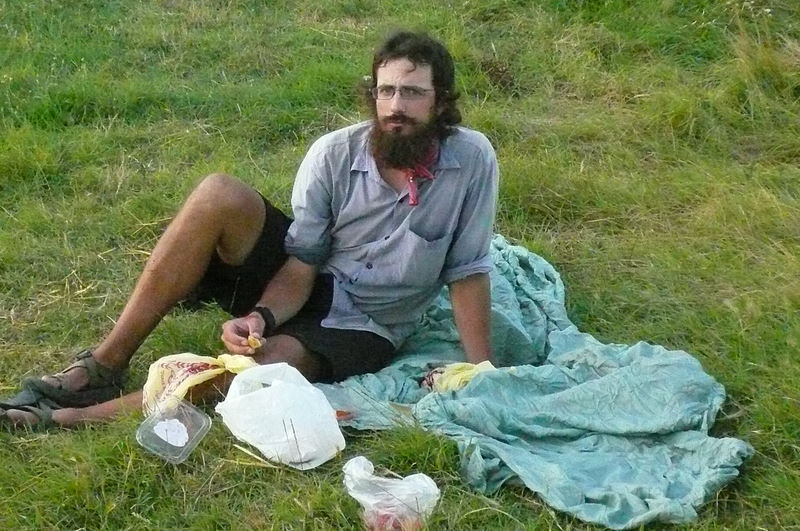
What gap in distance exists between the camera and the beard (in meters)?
3.47

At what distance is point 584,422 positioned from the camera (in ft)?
10.4

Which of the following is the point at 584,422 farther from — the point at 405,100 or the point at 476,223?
the point at 405,100

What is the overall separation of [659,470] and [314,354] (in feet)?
3.84

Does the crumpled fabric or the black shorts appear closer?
the crumpled fabric

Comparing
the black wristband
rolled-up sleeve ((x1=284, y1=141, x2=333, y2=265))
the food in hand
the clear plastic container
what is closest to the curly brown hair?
rolled-up sleeve ((x1=284, y1=141, x2=333, y2=265))

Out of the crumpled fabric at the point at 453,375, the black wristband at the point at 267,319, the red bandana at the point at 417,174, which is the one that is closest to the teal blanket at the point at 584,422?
the crumpled fabric at the point at 453,375

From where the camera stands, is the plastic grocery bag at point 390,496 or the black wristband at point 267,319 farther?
the black wristband at point 267,319

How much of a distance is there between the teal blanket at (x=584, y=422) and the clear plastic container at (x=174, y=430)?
0.44m

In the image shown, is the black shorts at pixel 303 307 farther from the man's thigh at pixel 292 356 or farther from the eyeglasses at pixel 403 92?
the eyeglasses at pixel 403 92

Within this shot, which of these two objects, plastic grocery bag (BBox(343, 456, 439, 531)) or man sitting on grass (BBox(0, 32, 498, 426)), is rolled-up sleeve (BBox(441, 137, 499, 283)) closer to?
man sitting on grass (BBox(0, 32, 498, 426))

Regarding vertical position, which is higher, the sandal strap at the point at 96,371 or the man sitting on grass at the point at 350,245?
the man sitting on grass at the point at 350,245

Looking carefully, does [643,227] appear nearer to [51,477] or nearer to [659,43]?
[659,43]

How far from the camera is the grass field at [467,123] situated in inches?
118

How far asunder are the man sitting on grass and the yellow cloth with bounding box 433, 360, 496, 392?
0.14m
